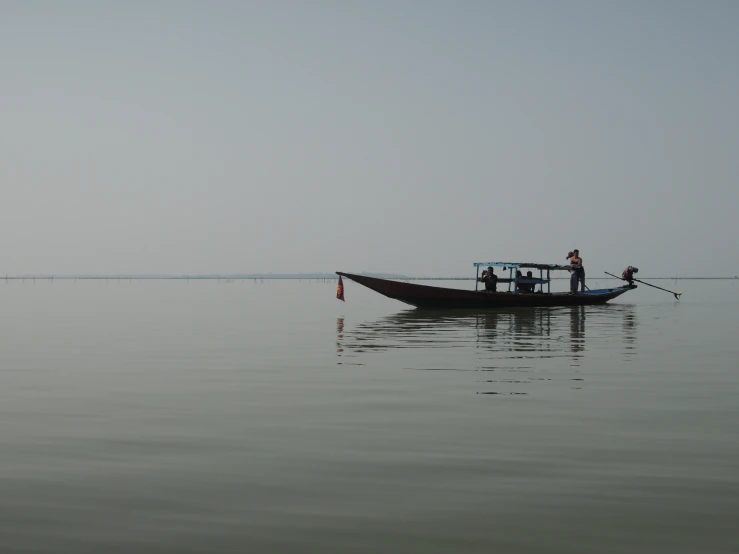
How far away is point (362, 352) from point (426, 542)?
1524 centimetres

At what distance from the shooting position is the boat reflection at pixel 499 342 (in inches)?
687

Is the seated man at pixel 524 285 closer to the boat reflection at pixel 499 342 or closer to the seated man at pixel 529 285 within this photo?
the seated man at pixel 529 285

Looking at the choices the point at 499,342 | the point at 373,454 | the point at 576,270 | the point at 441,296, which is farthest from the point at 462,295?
the point at 373,454

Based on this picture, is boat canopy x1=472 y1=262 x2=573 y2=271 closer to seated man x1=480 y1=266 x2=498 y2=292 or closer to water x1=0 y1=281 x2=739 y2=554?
seated man x1=480 y1=266 x2=498 y2=292

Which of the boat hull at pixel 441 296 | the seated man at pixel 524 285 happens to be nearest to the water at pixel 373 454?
the boat hull at pixel 441 296

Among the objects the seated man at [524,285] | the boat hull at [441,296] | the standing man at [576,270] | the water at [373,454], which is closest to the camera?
the water at [373,454]

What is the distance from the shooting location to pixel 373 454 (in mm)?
8945

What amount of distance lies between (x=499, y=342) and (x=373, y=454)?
50.4 ft

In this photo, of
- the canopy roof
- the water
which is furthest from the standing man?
the water

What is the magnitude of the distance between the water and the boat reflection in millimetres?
222

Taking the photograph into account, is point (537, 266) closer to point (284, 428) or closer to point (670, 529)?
point (284, 428)

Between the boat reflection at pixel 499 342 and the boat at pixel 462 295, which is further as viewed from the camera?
the boat at pixel 462 295

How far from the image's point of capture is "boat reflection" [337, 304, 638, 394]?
1744cm

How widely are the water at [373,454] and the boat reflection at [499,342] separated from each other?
Result: 22 cm
